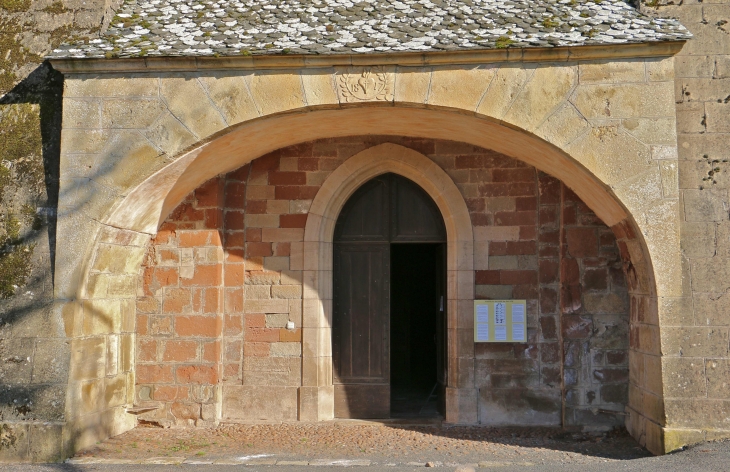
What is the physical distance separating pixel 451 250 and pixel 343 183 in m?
1.34

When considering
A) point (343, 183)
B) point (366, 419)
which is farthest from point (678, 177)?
point (366, 419)

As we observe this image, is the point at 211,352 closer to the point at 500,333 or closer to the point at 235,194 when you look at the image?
the point at 235,194

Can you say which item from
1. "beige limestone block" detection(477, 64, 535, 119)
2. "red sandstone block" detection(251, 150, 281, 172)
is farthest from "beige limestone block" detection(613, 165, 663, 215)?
"red sandstone block" detection(251, 150, 281, 172)

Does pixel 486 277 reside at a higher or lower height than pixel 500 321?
higher

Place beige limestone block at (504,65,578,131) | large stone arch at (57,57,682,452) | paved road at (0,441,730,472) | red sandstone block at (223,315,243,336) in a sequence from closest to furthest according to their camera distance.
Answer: paved road at (0,441,730,472) < large stone arch at (57,57,682,452) < beige limestone block at (504,65,578,131) < red sandstone block at (223,315,243,336)

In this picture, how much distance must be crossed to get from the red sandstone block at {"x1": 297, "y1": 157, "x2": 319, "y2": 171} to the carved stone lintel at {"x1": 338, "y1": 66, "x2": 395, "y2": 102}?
1.68 m

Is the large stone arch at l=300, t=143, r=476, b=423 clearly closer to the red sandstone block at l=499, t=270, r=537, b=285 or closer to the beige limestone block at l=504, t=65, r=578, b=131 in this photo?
the red sandstone block at l=499, t=270, r=537, b=285

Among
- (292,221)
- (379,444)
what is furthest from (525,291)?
(292,221)

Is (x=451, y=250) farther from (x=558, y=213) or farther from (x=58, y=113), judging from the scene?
(x=58, y=113)

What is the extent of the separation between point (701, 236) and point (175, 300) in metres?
4.99

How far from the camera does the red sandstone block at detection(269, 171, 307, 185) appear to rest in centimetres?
768

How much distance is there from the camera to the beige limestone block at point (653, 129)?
5.83 m

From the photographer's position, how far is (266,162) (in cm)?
771

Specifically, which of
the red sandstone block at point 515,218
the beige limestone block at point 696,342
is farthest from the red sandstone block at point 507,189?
the beige limestone block at point 696,342
